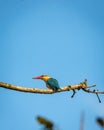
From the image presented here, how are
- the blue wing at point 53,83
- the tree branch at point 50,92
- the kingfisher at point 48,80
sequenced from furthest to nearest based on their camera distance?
the kingfisher at point 48,80
the blue wing at point 53,83
the tree branch at point 50,92

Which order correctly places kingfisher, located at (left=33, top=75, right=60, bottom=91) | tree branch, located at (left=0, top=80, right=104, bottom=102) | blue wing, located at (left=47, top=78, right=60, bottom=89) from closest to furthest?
tree branch, located at (left=0, top=80, right=104, bottom=102) < blue wing, located at (left=47, top=78, right=60, bottom=89) < kingfisher, located at (left=33, top=75, right=60, bottom=91)

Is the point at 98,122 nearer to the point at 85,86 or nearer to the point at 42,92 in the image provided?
the point at 42,92

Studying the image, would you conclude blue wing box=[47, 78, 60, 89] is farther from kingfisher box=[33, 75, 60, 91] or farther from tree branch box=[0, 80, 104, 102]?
tree branch box=[0, 80, 104, 102]

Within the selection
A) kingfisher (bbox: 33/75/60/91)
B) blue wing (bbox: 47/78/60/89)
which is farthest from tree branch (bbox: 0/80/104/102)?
kingfisher (bbox: 33/75/60/91)

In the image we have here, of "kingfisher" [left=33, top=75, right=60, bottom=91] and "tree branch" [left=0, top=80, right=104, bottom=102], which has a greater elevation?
"kingfisher" [left=33, top=75, right=60, bottom=91]

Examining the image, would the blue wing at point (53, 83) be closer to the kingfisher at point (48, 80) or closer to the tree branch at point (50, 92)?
the kingfisher at point (48, 80)

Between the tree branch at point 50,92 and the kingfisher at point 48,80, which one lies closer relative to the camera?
the tree branch at point 50,92

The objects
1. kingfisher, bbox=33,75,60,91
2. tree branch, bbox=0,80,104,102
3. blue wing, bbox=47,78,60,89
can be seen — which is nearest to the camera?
tree branch, bbox=0,80,104,102

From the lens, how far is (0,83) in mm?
9516

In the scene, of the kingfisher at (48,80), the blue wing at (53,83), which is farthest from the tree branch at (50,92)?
the kingfisher at (48,80)

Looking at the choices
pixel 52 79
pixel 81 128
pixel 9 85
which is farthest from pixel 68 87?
pixel 81 128

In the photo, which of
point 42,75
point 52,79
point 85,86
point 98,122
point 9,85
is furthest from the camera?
point 42,75

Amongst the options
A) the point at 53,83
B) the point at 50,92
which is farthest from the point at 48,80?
the point at 50,92

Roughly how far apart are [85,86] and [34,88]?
6.04 ft
